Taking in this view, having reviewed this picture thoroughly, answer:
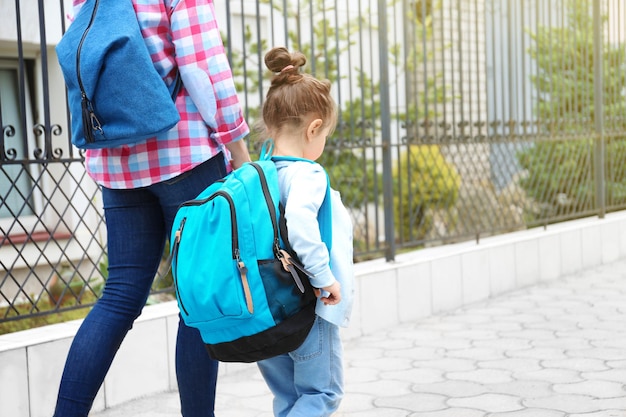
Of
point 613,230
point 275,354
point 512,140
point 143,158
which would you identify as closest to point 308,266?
point 275,354

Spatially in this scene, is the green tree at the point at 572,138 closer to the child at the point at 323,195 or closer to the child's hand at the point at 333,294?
the child at the point at 323,195

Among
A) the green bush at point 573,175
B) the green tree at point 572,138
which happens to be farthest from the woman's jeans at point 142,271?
the green bush at point 573,175

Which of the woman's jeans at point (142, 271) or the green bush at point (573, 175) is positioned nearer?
the woman's jeans at point (142, 271)

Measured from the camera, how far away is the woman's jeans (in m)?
2.75

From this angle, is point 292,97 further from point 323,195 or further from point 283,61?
point 323,195

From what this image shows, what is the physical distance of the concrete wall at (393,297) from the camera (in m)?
3.59

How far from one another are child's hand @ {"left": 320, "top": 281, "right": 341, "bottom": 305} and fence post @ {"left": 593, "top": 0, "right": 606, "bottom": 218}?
6.19m

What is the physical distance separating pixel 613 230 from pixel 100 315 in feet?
20.3

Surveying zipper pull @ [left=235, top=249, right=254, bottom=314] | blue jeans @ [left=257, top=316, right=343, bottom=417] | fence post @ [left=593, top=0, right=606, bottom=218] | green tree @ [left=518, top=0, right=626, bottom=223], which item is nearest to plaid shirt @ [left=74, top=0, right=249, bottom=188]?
zipper pull @ [left=235, top=249, right=254, bottom=314]

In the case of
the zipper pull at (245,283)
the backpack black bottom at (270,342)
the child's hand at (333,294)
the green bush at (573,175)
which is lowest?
the green bush at (573,175)

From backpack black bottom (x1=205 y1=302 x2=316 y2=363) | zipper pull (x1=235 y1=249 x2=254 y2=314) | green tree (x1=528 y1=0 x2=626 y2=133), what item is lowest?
backpack black bottom (x1=205 y1=302 x2=316 y2=363)

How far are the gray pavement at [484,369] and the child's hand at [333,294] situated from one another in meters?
1.24

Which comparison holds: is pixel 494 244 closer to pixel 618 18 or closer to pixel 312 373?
pixel 618 18

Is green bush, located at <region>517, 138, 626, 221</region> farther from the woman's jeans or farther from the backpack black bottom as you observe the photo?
the backpack black bottom
